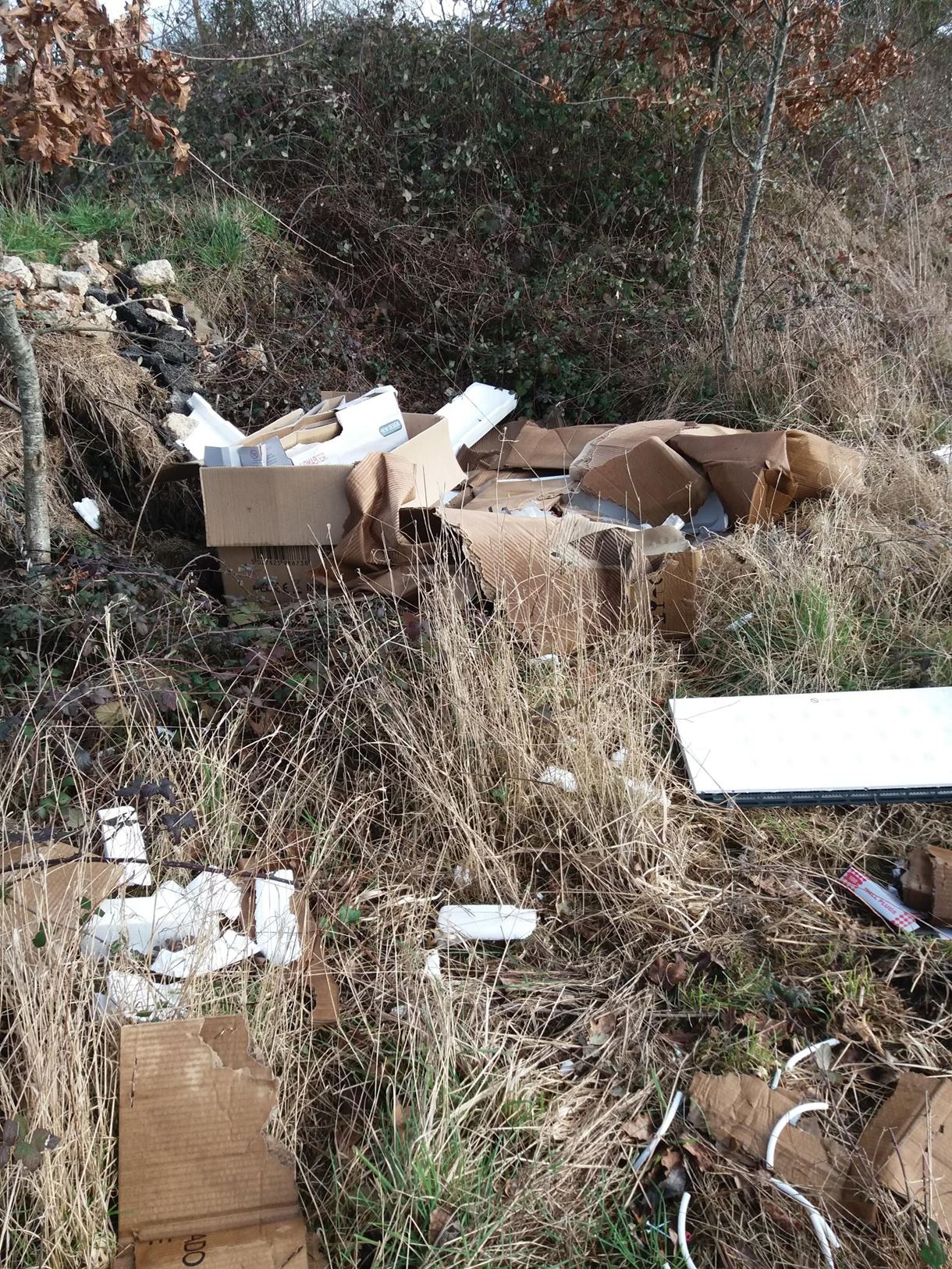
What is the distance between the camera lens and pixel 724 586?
3.36 m

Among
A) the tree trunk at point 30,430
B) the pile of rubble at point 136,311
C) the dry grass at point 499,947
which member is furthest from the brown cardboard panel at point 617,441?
the tree trunk at point 30,430

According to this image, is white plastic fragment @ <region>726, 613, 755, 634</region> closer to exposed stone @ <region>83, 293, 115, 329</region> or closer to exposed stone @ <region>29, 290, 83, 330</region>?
exposed stone @ <region>29, 290, 83, 330</region>

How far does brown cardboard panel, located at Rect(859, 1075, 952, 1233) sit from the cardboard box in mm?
2377

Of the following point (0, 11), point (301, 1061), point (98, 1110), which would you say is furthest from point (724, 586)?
point (0, 11)

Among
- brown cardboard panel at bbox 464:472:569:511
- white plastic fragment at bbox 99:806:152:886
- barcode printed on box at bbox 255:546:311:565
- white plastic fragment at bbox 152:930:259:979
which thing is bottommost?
white plastic fragment at bbox 152:930:259:979

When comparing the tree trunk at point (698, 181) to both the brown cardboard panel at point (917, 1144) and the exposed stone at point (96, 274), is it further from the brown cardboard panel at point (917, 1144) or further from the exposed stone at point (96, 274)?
the brown cardboard panel at point (917, 1144)

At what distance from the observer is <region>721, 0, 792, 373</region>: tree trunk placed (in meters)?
4.57

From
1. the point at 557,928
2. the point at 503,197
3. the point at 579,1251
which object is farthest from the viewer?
the point at 503,197

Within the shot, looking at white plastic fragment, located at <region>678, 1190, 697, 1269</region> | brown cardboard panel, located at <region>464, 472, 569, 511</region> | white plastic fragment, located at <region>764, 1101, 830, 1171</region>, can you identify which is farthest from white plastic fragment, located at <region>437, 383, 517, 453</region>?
white plastic fragment, located at <region>678, 1190, 697, 1269</region>

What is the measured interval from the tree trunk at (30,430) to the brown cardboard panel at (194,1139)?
6.21ft

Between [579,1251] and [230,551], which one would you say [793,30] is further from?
[579,1251]

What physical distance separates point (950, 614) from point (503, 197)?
4643 mm

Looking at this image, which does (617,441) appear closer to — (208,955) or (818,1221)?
(208,955)

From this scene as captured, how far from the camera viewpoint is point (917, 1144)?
5.82 ft
